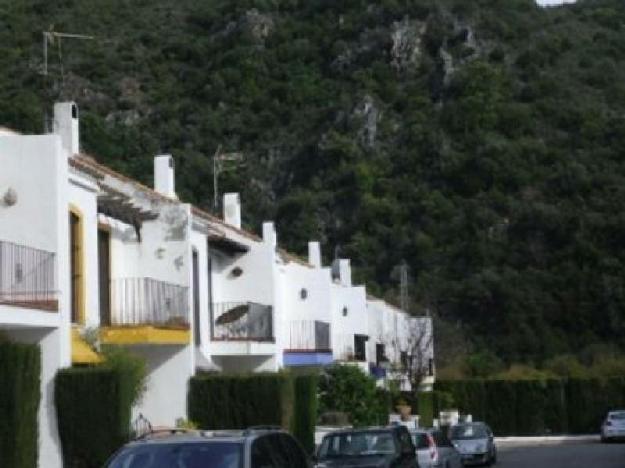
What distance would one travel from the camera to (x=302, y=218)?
80312 millimetres

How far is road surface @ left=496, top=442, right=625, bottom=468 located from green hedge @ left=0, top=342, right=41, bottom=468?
66.8 ft

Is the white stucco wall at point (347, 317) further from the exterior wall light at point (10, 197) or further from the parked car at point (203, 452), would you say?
the parked car at point (203, 452)

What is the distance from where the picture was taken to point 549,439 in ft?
201

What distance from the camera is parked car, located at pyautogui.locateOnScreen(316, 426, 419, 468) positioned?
23.0m

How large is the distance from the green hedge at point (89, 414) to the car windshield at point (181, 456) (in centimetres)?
981

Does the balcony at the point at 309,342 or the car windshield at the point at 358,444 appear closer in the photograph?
the car windshield at the point at 358,444

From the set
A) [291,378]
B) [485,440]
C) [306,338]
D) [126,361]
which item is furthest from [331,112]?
[126,361]

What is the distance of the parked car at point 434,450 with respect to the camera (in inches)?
1114

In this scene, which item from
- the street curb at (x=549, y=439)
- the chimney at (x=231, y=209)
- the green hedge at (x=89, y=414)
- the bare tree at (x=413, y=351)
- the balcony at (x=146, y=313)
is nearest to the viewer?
the green hedge at (x=89, y=414)

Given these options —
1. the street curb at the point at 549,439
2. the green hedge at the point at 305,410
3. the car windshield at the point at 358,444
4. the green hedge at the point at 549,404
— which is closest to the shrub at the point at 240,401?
the green hedge at the point at 305,410

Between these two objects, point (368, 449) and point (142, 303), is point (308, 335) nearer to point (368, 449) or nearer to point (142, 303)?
point (142, 303)

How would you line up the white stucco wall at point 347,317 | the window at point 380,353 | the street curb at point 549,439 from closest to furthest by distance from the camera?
1. the white stucco wall at point 347,317
2. the street curb at point 549,439
3. the window at point 380,353

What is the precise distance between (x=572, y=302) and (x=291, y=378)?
4786 cm

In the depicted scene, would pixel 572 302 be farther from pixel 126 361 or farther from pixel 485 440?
pixel 126 361
